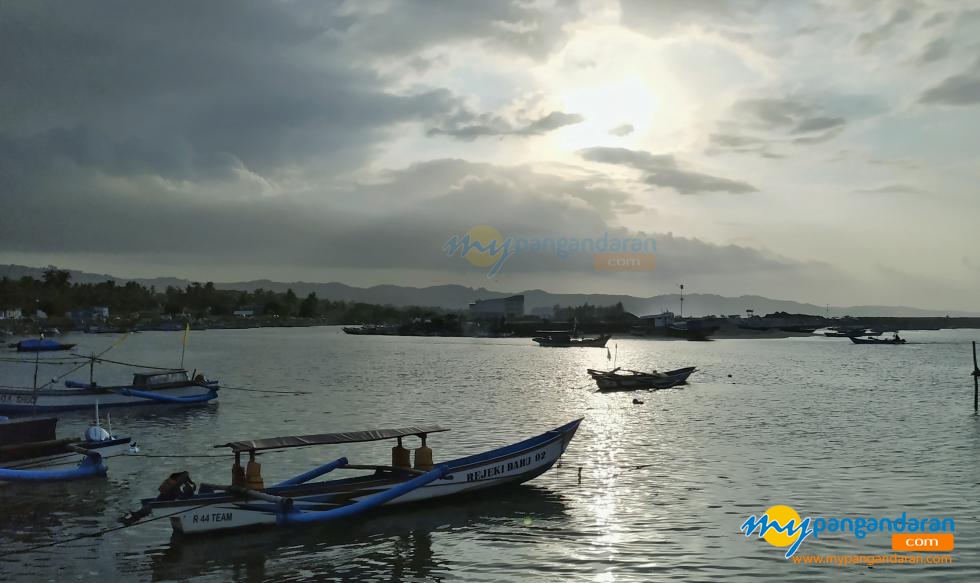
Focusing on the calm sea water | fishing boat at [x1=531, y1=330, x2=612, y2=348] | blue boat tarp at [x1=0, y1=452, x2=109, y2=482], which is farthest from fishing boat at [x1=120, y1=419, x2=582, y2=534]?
fishing boat at [x1=531, y1=330, x2=612, y2=348]

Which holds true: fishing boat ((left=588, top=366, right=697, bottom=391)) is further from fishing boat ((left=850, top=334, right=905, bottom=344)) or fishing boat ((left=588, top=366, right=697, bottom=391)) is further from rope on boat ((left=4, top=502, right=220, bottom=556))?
fishing boat ((left=850, top=334, right=905, bottom=344))

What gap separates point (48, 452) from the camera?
24.9 m

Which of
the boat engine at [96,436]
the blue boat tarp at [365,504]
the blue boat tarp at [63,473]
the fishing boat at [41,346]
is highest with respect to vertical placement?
the fishing boat at [41,346]

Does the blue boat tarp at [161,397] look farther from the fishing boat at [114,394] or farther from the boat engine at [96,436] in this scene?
the boat engine at [96,436]

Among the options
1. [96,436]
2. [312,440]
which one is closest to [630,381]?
[96,436]

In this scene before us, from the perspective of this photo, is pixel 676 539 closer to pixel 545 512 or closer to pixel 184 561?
pixel 545 512

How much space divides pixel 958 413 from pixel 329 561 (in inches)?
1771

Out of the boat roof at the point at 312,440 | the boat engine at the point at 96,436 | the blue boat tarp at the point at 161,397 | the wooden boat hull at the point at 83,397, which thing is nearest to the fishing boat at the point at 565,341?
the wooden boat hull at the point at 83,397

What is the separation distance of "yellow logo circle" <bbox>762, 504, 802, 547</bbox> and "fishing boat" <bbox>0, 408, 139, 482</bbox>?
22079 millimetres

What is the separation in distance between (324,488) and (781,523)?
13.0 m

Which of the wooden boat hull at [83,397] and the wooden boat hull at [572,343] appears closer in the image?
the wooden boat hull at [83,397]

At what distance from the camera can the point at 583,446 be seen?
32344 millimetres

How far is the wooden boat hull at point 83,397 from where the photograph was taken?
42625mm

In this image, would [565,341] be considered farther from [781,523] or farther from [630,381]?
[781,523]
